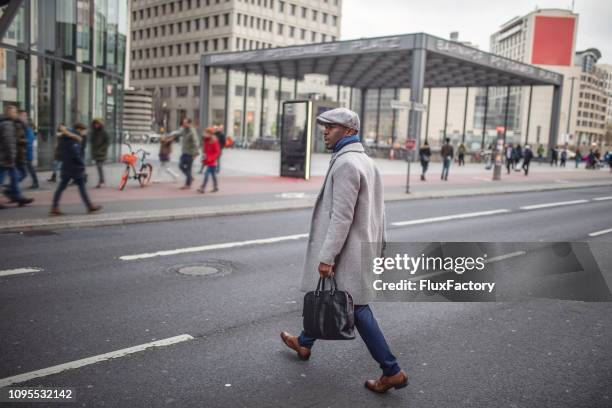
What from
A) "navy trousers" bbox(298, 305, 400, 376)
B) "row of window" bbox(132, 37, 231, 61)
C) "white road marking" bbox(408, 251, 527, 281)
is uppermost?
"row of window" bbox(132, 37, 231, 61)

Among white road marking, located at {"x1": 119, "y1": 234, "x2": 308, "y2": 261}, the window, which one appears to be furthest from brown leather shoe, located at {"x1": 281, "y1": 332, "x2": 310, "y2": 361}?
the window

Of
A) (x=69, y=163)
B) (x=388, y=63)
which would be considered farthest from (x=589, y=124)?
(x=69, y=163)

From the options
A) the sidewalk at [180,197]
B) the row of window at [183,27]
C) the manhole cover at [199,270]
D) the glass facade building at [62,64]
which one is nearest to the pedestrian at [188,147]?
the sidewalk at [180,197]

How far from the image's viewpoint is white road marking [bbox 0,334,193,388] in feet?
12.7

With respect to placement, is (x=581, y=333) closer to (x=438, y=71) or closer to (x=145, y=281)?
(x=145, y=281)

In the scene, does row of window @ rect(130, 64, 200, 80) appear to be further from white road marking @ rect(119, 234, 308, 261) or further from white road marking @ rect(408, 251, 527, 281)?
white road marking @ rect(408, 251, 527, 281)

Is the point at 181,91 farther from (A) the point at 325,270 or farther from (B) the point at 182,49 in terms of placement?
(A) the point at 325,270

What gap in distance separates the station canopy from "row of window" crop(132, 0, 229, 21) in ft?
118

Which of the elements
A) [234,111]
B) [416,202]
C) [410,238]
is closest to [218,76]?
[234,111]

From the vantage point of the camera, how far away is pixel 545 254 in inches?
360

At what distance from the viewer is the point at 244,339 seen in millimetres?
4836

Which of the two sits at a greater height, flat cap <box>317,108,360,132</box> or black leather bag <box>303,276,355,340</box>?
flat cap <box>317,108,360,132</box>

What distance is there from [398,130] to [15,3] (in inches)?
5398

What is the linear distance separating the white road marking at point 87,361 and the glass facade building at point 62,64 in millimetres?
15103
